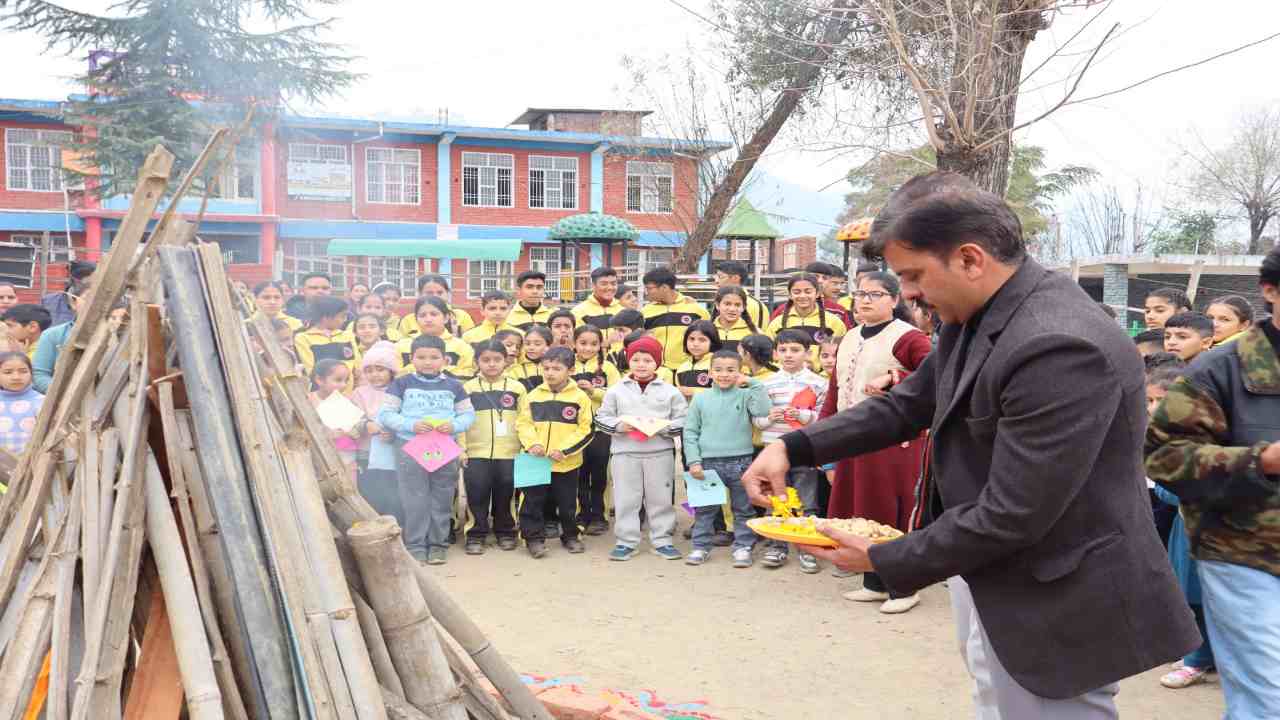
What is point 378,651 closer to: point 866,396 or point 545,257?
point 866,396

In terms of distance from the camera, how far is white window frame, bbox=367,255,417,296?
92.2 ft

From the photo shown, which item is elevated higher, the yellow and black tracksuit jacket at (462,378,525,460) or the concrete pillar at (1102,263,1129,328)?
the concrete pillar at (1102,263,1129,328)

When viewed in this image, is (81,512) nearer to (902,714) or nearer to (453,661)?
(453,661)

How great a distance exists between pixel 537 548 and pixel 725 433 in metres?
1.54

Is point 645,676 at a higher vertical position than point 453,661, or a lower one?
lower

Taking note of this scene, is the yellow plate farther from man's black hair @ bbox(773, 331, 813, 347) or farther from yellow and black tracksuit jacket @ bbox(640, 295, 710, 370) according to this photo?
yellow and black tracksuit jacket @ bbox(640, 295, 710, 370)

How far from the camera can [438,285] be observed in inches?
368

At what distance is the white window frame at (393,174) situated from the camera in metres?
31.0

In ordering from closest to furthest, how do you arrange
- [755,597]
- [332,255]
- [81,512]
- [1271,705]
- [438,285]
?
[81,512] → [1271,705] → [755,597] → [438,285] → [332,255]

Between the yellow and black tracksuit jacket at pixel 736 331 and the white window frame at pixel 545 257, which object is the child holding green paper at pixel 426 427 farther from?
the white window frame at pixel 545 257

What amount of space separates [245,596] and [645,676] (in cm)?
253

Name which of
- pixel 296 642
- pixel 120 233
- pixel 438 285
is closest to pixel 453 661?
pixel 296 642

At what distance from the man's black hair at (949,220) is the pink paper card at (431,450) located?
4.96 m

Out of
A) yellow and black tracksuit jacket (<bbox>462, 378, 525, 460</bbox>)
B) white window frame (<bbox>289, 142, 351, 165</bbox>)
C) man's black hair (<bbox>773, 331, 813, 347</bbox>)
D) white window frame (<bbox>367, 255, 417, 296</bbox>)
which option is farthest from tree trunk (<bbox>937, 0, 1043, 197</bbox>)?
white window frame (<bbox>289, 142, 351, 165</bbox>)
